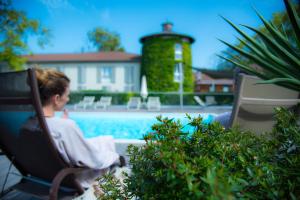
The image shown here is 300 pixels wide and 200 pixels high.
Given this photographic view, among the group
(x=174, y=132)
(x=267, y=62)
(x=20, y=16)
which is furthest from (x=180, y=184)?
(x=20, y=16)

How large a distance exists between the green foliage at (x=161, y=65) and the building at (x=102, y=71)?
2.30 m

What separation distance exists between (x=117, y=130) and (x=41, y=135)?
27.2ft

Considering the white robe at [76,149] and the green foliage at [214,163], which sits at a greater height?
the green foliage at [214,163]

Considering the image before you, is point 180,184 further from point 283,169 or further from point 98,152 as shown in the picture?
point 98,152

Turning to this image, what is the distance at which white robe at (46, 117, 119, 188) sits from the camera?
1.87 m

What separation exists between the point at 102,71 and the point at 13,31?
40.5 feet

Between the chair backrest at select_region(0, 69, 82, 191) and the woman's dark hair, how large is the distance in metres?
0.20

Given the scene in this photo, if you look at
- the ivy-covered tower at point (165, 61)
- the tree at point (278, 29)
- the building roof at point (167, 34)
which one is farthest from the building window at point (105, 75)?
the tree at point (278, 29)

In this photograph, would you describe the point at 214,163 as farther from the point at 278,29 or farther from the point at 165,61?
the point at 165,61

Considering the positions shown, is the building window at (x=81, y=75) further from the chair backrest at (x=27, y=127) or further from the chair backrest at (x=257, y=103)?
the chair backrest at (x=257, y=103)

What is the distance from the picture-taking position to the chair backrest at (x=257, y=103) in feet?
6.85

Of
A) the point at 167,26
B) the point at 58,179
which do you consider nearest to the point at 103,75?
the point at 167,26

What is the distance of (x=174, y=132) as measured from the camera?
789 mm

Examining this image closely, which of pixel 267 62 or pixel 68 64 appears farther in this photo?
pixel 68 64
